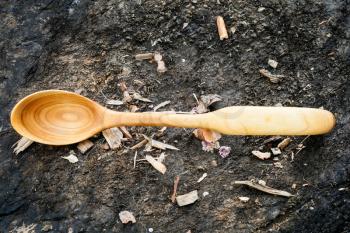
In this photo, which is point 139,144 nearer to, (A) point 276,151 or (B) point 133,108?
(B) point 133,108

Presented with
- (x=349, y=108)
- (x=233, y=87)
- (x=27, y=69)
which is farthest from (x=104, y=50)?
(x=349, y=108)

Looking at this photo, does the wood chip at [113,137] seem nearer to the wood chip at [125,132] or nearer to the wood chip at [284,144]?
the wood chip at [125,132]

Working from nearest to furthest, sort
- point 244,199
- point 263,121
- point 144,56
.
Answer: point 263,121
point 244,199
point 144,56

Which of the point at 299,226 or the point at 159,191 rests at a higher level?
the point at 159,191

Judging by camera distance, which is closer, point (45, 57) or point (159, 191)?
point (159, 191)

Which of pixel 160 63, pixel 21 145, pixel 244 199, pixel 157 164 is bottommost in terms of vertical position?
pixel 244 199

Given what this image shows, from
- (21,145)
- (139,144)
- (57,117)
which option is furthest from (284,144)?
(21,145)

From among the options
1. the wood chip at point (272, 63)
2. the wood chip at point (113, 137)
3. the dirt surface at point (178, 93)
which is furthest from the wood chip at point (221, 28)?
the wood chip at point (113, 137)

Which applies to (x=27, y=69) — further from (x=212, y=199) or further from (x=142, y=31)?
(x=212, y=199)
